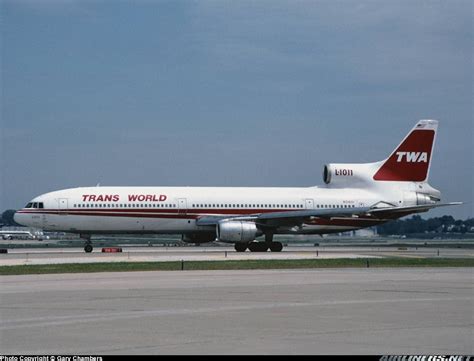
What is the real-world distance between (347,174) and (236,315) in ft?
160

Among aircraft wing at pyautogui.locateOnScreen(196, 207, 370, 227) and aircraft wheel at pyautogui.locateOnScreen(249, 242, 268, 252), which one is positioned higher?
aircraft wing at pyautogui.locateOnScreen(196, 207, 370, 227)

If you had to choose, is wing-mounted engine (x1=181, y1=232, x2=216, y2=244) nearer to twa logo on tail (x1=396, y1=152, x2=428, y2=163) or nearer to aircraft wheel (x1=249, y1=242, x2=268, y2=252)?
aircraft wheel (x1=249, y1=242, x2=268, y2=252)

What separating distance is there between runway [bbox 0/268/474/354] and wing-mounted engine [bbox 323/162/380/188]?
113 feet

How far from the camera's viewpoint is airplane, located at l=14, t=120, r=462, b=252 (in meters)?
59.8

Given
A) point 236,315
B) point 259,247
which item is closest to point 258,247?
point 259,247

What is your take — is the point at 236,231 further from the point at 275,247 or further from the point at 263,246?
the point at 275,247

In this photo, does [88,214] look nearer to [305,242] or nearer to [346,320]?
[346,320]

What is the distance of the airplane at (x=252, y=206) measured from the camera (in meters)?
59.8

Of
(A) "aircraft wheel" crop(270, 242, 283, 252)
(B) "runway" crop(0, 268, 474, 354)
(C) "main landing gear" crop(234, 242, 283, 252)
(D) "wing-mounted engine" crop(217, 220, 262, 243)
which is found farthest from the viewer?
(A) "aircraft wheel" crop(270, 242, 283, 252)

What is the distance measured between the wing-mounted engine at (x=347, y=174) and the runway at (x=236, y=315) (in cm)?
3450

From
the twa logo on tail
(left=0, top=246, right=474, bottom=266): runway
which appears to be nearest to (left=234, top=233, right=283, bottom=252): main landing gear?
(left=0, top=246, right=474, bottom=266): runway

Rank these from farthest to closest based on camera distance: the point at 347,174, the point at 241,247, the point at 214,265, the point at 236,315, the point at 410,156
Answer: the point at 410,156 < the point at 347,174 < the point at 241,247 < the point at 214,265 < the point at 236,315

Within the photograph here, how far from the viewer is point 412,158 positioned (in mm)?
68688

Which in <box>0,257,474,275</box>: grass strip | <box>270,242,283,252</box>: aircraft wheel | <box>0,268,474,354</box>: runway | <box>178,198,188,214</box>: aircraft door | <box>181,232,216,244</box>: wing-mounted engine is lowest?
<box>0,268,474,354</box>: runway
